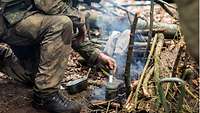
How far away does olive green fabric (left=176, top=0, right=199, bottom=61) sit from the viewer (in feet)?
5.89

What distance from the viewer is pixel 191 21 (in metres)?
1.81

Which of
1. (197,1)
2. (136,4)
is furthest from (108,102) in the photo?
(136,4)

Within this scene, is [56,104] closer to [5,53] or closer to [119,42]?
[5,53]

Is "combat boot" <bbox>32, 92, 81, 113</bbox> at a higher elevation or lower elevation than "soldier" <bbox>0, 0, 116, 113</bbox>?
lower

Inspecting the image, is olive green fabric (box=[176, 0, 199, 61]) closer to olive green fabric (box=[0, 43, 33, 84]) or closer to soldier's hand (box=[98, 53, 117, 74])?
soldier's hand (box=[98, 53, 117, 74])

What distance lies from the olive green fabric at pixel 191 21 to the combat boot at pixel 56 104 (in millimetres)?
2613

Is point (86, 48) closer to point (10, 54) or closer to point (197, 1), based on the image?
point (10, 54)

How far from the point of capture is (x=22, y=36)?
4363 mm

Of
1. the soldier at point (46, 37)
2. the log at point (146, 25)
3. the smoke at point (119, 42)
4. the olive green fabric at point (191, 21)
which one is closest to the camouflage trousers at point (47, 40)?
the soldier at point (46, 37)

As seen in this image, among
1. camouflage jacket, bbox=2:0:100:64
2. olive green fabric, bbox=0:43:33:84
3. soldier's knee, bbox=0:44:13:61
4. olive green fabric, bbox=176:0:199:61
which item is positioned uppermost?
olive green fabric, bbox=176:0:199:61

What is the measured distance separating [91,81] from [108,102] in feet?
2.55

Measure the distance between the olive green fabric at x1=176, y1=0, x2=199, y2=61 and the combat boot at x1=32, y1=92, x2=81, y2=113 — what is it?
2.61 metres

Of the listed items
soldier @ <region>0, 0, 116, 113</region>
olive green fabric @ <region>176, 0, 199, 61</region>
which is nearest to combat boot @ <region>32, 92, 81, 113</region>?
soldier @ <region>0, 0, 116, 113</region>

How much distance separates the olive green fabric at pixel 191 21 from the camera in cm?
180
